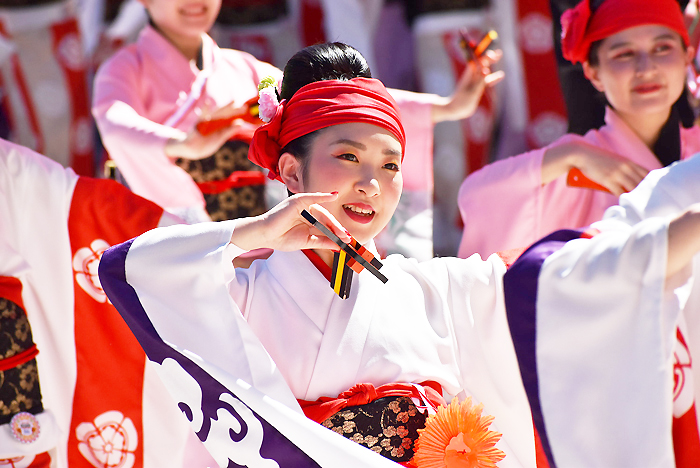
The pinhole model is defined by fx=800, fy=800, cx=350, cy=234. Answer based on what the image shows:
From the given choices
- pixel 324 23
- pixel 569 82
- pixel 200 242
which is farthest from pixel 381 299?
pixel 324 23

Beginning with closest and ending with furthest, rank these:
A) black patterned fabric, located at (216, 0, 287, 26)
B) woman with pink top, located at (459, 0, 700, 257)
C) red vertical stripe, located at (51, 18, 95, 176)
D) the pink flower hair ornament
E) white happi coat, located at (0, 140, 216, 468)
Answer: the pink flower hair ornament
white happi coat, located at (0, 140, 216, 468)
woman with pink top, located at (459, 0, 700, 257)
red vertical stripe, located at (51, 18, 95, 176)
black patterned fabric, located at (216, 0, 287, 26)

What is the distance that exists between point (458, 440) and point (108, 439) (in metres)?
0.80

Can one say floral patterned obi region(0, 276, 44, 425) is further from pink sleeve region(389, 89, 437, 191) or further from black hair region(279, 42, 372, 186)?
pink sleeve region(389, 89, 437, 191)

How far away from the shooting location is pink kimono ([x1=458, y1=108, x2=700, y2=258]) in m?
2.19

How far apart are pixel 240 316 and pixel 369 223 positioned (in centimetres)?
29

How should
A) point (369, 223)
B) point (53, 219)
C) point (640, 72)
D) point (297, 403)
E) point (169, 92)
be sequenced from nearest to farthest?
point (297, 403)
point (369, 223)
point (53, 219)
point (640, 72)
point (169, 92)

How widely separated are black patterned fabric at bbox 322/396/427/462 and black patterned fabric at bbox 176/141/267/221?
1136 millimetres

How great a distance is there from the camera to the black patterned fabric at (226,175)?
7.89ft

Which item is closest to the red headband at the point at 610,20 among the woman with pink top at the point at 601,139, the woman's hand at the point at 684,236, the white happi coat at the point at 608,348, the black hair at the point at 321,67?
the woman with pink top at the point at 601,139

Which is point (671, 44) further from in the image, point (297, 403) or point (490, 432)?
point (297, 403)

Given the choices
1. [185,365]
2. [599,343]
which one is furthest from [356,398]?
[599,343]

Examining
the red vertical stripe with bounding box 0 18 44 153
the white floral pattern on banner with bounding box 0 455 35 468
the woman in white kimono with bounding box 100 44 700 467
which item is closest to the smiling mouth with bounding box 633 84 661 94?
the woman in white kimono with bounding box 100 44 700 467

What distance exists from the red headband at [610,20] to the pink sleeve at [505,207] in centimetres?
31

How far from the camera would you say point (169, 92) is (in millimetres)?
2535
